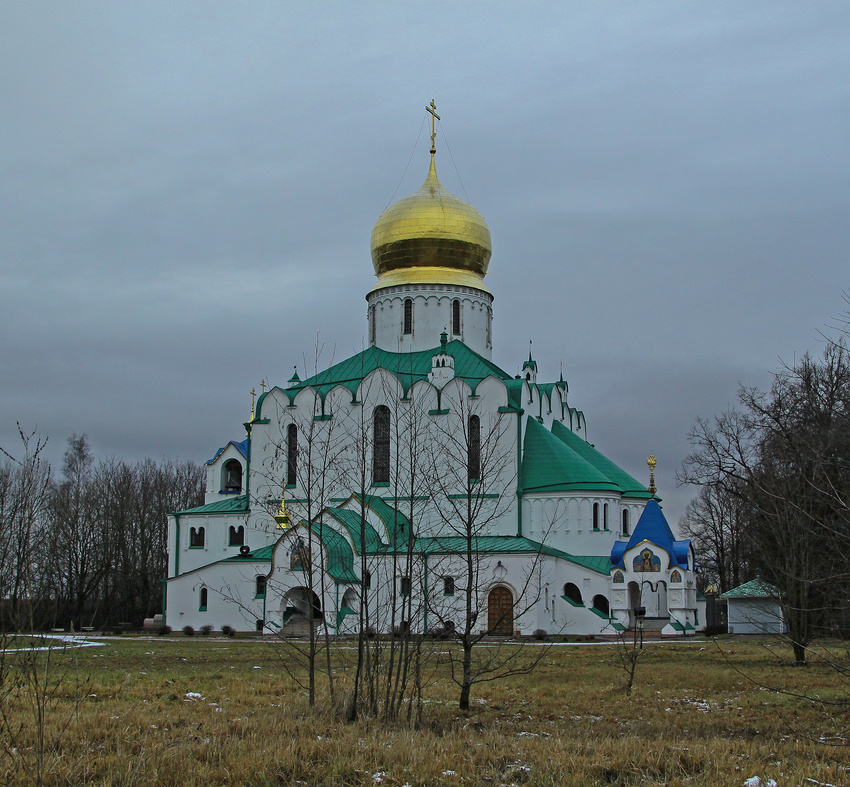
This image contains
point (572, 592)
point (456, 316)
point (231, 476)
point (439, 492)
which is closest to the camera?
point (439, 492)

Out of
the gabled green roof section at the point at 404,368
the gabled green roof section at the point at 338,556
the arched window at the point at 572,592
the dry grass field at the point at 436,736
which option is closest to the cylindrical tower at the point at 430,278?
the gabled green roof section at the point at 404,368

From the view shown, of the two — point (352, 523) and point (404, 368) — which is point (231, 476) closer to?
point (404, 368)

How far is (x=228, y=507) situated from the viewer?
4041 cm

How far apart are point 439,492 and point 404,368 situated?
9.14m

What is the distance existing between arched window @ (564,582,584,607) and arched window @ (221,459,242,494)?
628 inches

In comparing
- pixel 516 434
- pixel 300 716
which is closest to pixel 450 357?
pixel 516 434

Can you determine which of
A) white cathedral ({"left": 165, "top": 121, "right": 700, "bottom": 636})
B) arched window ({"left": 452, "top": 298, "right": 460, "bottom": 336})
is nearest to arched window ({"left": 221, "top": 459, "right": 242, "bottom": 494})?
white cathedral ({"left": 165, "top": 121, "right": 700, "bottom": 636})

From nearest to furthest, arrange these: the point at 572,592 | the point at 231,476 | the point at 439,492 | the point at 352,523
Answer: the point at 439,492, the point at 352,523, the point at 572,592, the point at 231,476

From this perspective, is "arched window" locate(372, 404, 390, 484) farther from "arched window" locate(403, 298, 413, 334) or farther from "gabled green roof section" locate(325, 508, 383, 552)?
"arched window" locate(403, 298, 413, 334)

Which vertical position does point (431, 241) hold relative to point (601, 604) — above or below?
above

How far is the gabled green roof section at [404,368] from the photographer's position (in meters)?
37.5

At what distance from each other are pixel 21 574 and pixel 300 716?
4610mm

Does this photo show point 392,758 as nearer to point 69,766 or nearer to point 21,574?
point 69,766

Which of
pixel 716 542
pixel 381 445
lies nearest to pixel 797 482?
pixel 381 445
